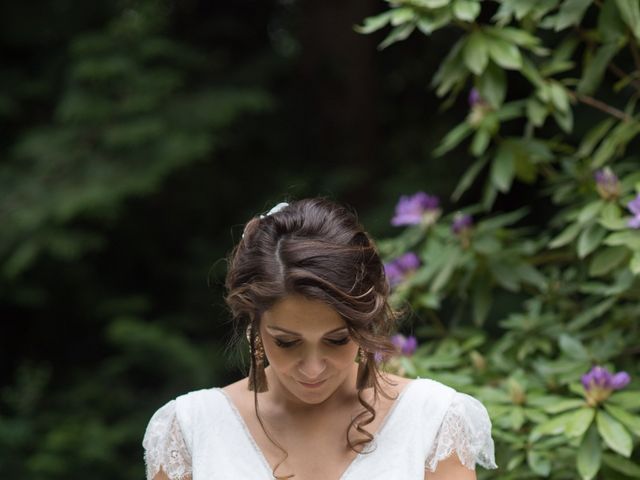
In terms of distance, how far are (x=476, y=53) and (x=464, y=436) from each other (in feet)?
3.20

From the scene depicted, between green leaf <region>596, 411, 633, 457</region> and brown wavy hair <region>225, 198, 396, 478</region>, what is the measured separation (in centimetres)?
52

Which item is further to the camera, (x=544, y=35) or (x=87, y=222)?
(x=87, y=222)

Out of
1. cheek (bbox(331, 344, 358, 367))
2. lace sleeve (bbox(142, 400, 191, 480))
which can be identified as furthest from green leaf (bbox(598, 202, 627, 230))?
lace sleeve (bbox(142, 400, 191, 480))

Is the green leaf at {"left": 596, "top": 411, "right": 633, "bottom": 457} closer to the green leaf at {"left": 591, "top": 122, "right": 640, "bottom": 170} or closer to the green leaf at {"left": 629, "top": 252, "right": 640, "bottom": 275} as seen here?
the green leaf at {"left": 629, "top": 252, "right": 640, "bottom": 275}

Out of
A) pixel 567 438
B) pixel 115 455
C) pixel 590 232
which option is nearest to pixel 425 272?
pixel 590 232

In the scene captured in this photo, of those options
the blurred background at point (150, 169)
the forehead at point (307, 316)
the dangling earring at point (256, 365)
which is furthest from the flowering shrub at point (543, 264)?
the blurred background at point (150, 169)

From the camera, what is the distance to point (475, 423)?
2230mm

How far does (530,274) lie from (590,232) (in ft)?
1.00

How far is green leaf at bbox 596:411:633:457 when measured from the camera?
228cm

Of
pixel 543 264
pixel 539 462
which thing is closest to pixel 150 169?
pixel 543 264

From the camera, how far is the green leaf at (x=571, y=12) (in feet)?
8.49

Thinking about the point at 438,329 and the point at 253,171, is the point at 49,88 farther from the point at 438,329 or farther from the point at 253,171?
the point at 438,329

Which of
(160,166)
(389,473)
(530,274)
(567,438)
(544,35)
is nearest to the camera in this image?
(389,473)

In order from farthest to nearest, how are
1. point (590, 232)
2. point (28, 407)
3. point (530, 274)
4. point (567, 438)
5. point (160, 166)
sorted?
point (28, 407), point (160, 166), point (530, 274), point (590, 232), point (567, 438)
